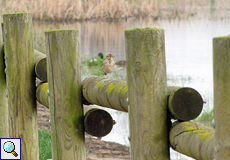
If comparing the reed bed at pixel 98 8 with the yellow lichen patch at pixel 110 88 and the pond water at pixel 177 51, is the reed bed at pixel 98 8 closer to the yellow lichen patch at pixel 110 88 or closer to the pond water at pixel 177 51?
the pond water at pixel 177 51

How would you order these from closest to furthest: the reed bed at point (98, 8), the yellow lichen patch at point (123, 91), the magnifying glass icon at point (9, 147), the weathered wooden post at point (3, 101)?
the yellow lichen patch at point (123, 91)
the magnifying glass icon at point (9, 147)
the weathered wooden post at point (3, 101)
the reed bed at point (98, 8)

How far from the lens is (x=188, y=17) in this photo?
19.9 m

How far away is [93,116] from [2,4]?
1297 cm

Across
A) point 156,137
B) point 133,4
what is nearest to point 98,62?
point 133,4

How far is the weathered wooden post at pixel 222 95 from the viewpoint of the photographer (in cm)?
113

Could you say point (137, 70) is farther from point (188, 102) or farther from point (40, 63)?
point (40, 63)

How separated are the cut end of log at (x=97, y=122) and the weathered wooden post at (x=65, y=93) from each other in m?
0.06

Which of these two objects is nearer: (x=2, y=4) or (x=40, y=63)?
(x=40, y=63)

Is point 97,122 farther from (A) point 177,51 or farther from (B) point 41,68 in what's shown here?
(A) point 177,51

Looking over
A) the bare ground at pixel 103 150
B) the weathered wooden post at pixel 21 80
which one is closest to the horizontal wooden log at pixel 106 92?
the weathered wooden post at pixel 21 80

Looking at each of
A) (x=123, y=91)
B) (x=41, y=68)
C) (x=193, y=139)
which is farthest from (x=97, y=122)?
(x=193, y=139)

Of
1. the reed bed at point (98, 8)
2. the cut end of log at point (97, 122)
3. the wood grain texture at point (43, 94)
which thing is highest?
the reed bed at point (98, 8)

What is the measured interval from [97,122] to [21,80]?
26.5 inches

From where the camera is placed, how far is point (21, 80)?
229cm
